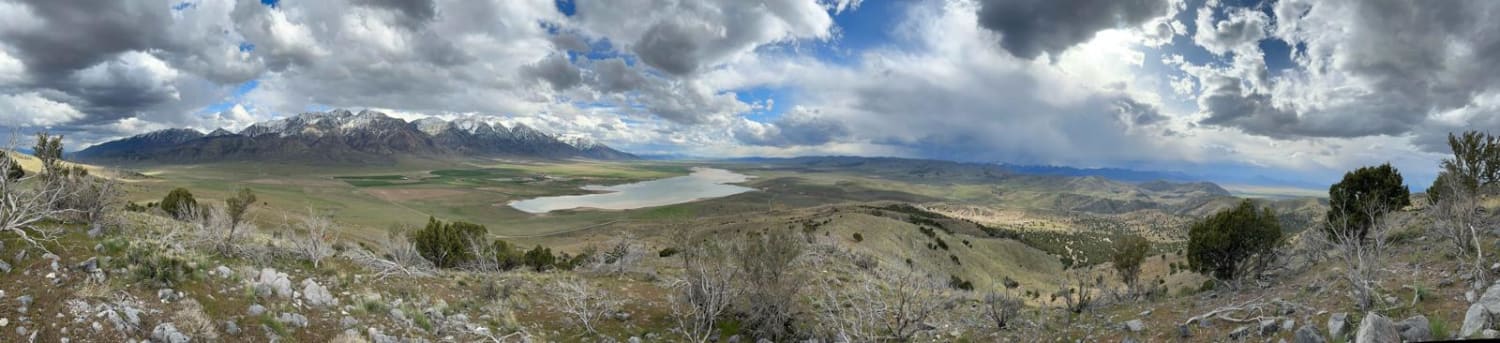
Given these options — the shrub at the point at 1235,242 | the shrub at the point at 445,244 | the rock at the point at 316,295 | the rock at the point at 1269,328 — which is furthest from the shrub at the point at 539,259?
the shrub at the point at 1235,242

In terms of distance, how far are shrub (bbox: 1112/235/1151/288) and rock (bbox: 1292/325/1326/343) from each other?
1859 cm

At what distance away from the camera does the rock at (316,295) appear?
40.9 feet

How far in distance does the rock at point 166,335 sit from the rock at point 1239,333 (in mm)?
19902

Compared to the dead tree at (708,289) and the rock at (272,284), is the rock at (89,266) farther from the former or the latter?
the dead tree at (708,289)

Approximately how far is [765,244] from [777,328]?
312 cm

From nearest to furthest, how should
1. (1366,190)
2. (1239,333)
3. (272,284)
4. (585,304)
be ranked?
1. (272,284)
2. (1239,333)
3. (585,304)
4. (1366,190)

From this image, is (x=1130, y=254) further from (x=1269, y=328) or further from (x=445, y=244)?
(x=445, y=244)

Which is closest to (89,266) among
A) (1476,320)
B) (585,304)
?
(585,304)

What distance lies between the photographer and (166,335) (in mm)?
8688

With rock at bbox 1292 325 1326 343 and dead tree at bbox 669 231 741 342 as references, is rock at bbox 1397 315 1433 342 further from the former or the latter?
dead tree at bbox 669 231 741 342

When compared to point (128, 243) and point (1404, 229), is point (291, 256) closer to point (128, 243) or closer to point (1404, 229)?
point (128, 243)

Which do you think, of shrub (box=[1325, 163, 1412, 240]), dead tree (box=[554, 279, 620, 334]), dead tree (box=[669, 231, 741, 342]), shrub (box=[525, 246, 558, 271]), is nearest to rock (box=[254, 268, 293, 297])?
dead tree (box=[554, 279, 620, 334])

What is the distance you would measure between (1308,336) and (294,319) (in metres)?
19.4

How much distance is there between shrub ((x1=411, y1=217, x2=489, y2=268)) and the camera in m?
33.3
